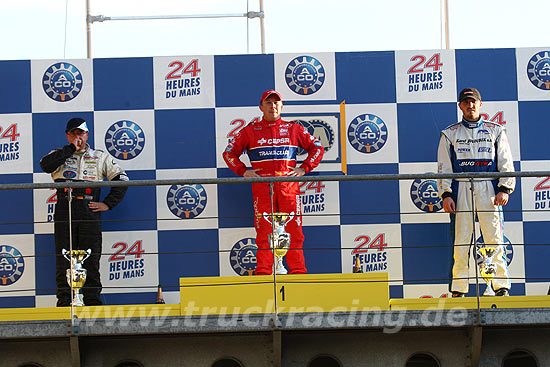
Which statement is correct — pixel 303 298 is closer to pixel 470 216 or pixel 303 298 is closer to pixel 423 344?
pixel 423 344

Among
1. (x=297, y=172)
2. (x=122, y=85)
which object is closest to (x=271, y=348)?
(x=297, y=172)

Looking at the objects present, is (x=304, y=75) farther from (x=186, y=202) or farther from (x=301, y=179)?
(x=301, y=179)

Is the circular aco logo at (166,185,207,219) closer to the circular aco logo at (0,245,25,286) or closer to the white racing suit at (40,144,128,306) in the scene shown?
the white racing suit at (40,144,128,306)

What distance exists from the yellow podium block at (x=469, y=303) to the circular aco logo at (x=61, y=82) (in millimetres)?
2948

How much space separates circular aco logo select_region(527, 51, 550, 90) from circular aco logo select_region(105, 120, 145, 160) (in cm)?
292

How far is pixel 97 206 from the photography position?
5488mm

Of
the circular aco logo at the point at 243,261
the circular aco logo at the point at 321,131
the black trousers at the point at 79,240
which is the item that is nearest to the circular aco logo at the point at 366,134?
the circular aco logo at the point at 321,131

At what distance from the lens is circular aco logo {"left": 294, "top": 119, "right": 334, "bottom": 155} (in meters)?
6.04

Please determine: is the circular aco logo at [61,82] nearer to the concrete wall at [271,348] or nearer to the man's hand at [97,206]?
the man's hand at [97,206]

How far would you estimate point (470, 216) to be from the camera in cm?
513

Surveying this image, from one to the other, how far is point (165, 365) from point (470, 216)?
2.07 metres

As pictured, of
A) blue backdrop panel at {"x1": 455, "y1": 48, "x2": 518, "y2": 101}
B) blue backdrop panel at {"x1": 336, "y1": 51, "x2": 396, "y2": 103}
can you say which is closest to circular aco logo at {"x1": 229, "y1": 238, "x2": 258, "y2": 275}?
blue backdrop panel at {"x1": 336, "y1": 51, "x2": 396, "y2": 103}

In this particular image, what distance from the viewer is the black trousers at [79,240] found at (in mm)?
5344

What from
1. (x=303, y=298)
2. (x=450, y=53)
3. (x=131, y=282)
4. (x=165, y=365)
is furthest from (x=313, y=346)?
(x=450, y=53)
